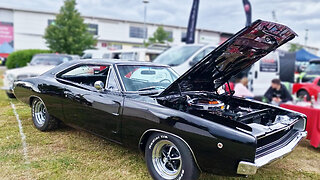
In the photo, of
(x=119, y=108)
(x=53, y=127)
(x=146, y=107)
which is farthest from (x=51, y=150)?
(x=146, y=107)

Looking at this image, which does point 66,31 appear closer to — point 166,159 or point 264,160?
point 166,159

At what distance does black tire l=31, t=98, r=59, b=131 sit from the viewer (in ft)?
14.2

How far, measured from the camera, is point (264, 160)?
7.95 ft

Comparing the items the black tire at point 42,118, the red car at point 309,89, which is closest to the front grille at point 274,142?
the black tire at point 42,118

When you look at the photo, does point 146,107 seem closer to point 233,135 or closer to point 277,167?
point 233,135

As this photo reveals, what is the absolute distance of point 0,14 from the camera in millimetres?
33219

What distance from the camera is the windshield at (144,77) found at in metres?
3.38

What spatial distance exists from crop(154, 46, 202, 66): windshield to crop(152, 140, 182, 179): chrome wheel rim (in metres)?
4.88

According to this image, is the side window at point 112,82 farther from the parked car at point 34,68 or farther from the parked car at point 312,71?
the parked car at point 312,71

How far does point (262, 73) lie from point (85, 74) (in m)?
6.28

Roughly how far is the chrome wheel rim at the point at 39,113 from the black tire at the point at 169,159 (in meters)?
2.56

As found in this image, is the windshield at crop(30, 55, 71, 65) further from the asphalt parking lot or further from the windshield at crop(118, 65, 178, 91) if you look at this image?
the windshield at crop(118, 65, 178, 91)

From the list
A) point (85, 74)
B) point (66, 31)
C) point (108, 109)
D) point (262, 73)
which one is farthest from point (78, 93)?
point (66, 31)

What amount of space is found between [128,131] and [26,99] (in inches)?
108
